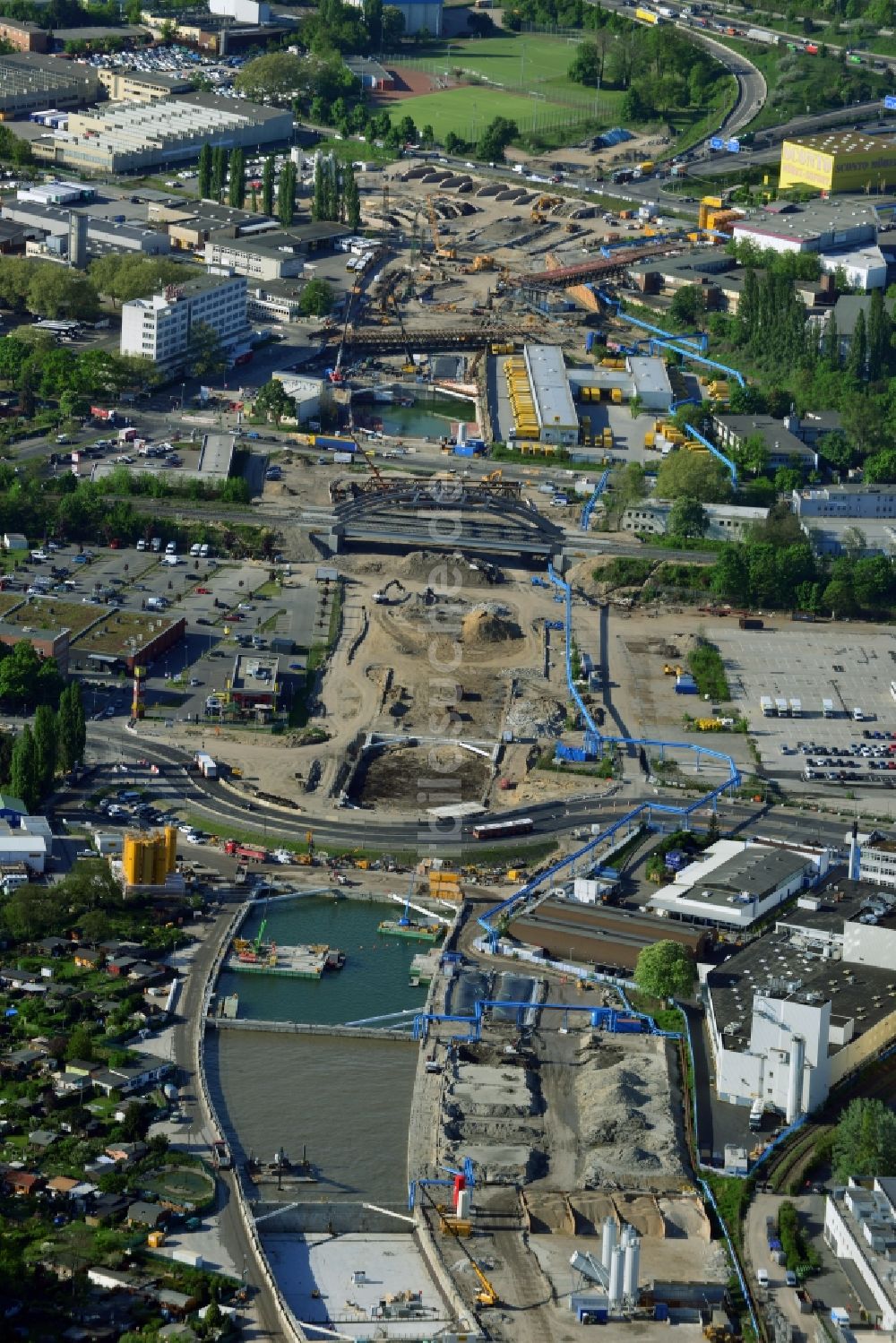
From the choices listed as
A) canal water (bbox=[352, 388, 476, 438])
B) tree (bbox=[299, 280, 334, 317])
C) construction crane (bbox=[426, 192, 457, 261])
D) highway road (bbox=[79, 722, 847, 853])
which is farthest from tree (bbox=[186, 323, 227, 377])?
highway road (bbox=[79, 722, 847, 853])

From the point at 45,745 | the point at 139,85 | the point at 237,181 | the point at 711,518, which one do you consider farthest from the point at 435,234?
the point at 45,745

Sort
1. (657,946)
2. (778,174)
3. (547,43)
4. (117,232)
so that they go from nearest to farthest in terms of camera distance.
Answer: (657,946) → (117,232) → (778,174) → (547,43)

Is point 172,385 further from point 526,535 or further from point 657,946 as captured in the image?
point 657,946

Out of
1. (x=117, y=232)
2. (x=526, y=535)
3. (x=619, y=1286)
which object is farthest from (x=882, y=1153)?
(x=117, y=232)

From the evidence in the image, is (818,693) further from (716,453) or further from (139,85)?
(139,85)

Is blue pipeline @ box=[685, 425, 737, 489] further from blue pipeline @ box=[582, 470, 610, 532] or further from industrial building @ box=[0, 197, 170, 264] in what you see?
industrial building @ box=[0, 197, 170, 264]

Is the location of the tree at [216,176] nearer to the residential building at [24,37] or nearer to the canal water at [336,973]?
the residential building at [24,37]
